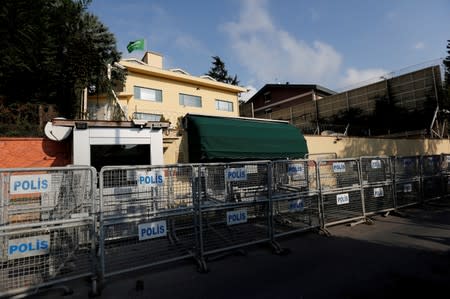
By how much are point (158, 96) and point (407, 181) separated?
1467cm

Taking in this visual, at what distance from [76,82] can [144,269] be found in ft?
39.6

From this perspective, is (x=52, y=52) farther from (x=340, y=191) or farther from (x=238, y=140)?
(x=340, y=191)

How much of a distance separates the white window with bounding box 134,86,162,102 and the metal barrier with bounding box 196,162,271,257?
1312cm

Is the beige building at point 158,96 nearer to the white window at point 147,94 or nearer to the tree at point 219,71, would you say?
the white window at point 147,94

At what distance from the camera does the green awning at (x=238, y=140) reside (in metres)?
8.60

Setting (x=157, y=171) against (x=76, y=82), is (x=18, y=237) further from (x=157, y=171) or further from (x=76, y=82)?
(x=76, y=82)

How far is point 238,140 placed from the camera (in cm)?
927

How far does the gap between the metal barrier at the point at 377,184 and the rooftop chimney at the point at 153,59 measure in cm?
1655

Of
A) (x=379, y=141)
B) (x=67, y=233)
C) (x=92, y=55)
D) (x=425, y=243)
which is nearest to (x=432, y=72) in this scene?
(x=379, y=141)

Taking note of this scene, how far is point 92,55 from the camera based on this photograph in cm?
1356

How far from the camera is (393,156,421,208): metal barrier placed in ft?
27.4

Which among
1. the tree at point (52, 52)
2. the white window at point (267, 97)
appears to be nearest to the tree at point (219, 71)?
the white window at point (267, 97)

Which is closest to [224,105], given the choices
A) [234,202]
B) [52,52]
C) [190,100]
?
[190,100]

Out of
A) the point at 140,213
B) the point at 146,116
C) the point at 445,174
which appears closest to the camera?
the point at 140,213
